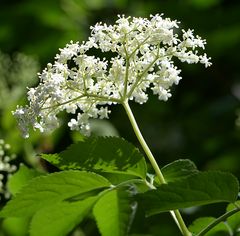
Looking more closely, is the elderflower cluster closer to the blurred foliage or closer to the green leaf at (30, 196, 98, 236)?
the green leaf at (30, 196, 98, 236)

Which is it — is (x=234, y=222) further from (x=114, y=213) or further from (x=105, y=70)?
(x=105, y=70)

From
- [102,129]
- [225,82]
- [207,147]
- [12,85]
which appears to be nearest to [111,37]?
[12,85]

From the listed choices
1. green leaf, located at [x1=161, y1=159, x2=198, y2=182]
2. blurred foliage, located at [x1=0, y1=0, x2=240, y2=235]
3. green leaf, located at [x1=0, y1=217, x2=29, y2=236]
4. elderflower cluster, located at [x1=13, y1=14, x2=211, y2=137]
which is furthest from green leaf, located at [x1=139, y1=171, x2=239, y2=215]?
blurred foliage, located at [x1=0, y1=0, x2=240, y2=235]

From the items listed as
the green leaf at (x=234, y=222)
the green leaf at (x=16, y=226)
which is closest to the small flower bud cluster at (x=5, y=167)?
the green leaf at (x=16, y=226)

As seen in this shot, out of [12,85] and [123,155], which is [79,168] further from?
[12,85]

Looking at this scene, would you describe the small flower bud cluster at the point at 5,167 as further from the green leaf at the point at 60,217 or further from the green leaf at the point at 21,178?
the green leaf at the point at 60,217
